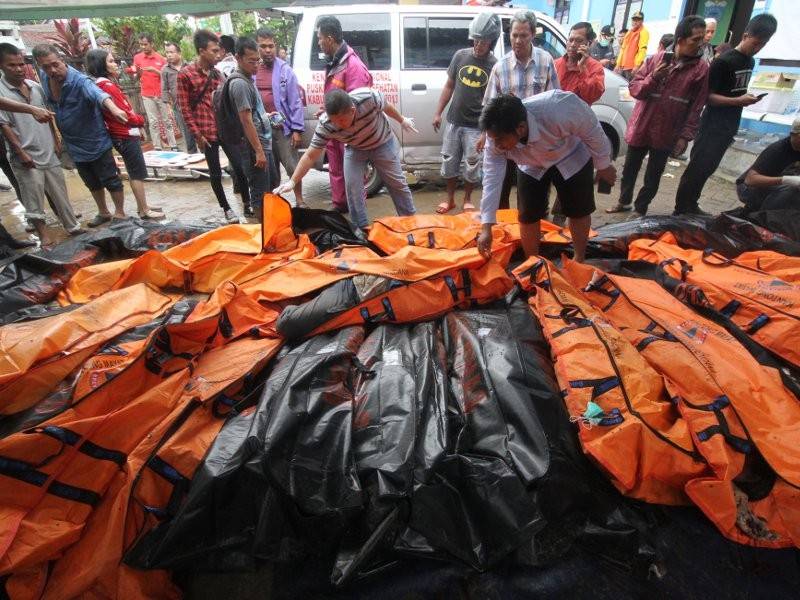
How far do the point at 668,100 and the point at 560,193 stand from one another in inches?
81.2

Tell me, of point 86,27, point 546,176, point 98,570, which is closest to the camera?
point 98,570

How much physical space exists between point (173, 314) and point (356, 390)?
1.11m

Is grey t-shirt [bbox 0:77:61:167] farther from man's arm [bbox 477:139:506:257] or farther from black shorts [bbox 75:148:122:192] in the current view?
man's arm [bbox 477:139:506:257]

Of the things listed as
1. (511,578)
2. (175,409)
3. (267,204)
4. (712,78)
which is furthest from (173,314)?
(712,78)

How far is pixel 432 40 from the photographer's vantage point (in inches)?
195

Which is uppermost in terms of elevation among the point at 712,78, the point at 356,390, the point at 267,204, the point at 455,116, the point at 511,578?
the point at 712,78

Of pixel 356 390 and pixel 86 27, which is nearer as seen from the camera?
pixel 356 390

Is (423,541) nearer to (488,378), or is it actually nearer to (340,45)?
(488,378)

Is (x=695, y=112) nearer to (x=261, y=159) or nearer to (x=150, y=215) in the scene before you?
(x=261, y=159)

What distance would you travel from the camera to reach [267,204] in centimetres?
304

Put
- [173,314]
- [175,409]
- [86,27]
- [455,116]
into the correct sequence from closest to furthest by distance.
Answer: [175,409], [173,314], [455,116], [86,27]

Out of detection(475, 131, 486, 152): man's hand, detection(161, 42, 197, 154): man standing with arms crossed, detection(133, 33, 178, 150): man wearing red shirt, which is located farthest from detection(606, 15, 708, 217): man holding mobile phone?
detection(133, 33, 178, 150): man wearing red shirt

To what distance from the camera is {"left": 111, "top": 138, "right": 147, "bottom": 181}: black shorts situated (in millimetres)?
4434

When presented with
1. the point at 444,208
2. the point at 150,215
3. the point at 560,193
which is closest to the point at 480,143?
the point at 444,208
